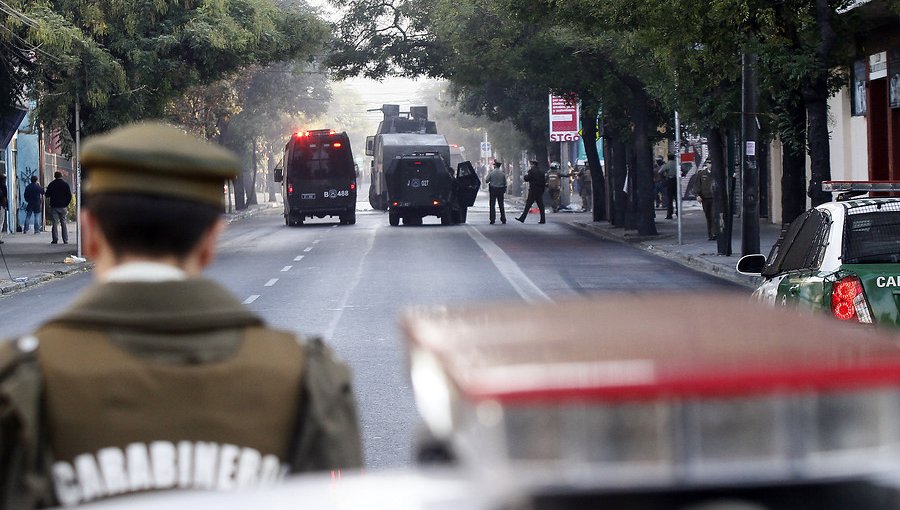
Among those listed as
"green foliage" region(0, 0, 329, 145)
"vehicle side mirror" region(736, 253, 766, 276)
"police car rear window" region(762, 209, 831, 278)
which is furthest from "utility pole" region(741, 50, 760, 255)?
"vehicle side mirror" region(736, 253, 766, 276)

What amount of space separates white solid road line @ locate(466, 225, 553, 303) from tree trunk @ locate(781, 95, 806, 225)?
11.2 ft

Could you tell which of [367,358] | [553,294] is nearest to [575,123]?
[553,294]

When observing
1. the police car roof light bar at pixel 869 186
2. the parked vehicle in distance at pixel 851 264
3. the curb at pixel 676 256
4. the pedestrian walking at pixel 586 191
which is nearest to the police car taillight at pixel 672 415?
the parked vehicle in distance at pixel 851 264

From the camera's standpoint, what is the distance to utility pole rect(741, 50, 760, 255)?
2266 cm

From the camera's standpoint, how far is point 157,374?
213 cm

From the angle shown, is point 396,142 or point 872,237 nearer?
point 872,237

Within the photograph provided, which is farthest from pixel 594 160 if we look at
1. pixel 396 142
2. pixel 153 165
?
pixel 153 165

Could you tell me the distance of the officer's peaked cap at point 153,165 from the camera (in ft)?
7.28

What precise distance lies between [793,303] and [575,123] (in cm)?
4032

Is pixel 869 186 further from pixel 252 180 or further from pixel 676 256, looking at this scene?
pixel 252 180

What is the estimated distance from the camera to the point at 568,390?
5.31 feet

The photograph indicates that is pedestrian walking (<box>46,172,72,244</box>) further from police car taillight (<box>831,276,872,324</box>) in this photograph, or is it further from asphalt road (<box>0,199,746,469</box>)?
police car taillight (<box>831,276,872,324</box>)

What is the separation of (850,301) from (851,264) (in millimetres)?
255

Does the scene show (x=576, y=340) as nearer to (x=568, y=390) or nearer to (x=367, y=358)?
(x=568, y=390)
